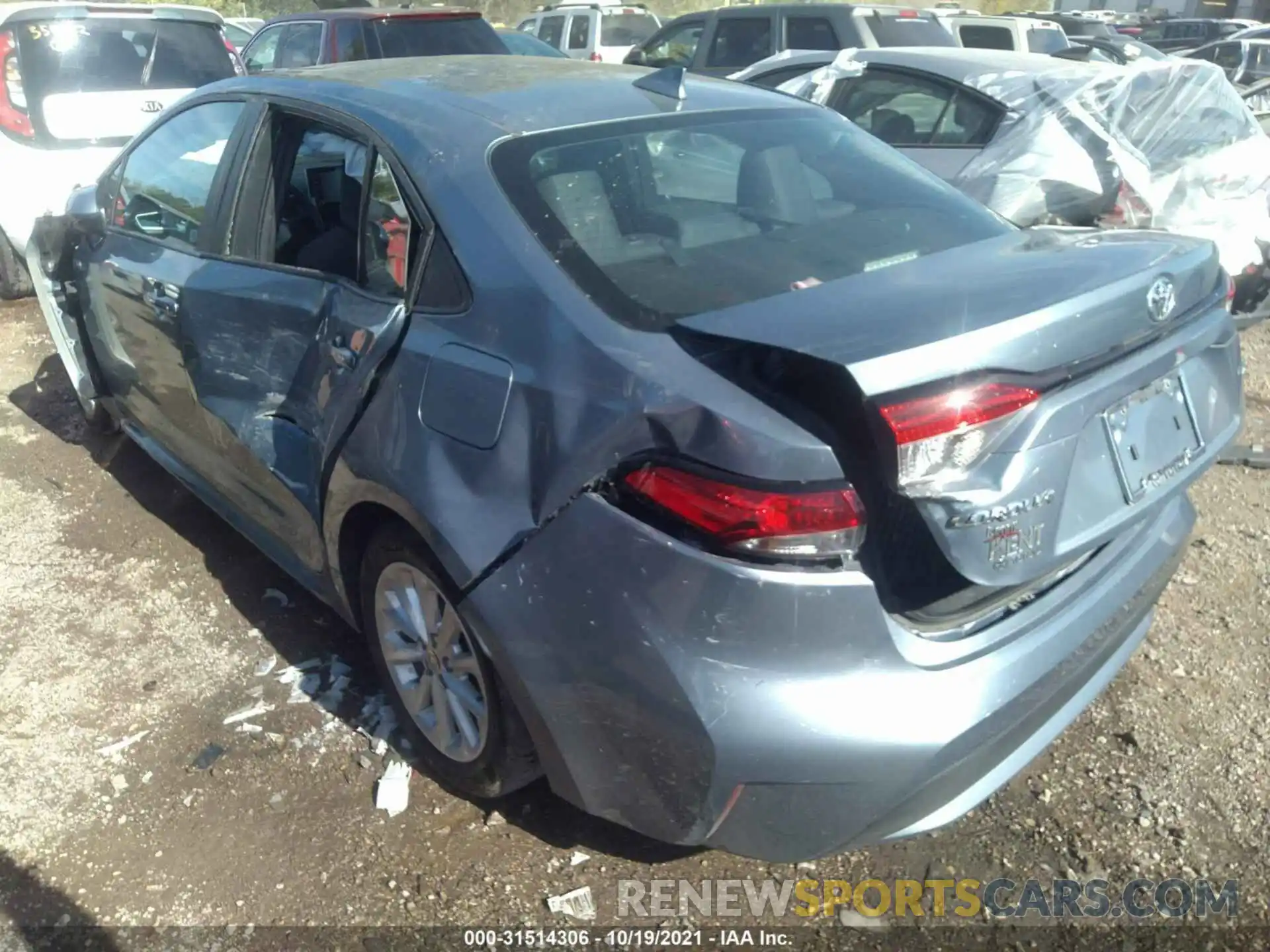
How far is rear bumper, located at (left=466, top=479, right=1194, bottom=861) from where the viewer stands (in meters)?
1.92

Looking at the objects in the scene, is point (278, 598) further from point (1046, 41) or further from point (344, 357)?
point (1046, 41)

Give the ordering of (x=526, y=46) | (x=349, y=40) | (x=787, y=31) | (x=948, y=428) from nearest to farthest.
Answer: (x=948, y=428), (x=349, y=40), (x=787, y=31), (x=526, y=46)

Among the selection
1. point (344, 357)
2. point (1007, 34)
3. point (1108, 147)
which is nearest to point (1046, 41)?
point (1007, 34)

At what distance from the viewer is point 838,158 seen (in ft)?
9.87

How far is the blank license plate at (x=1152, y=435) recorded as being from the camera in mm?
2121

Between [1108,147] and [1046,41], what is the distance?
20.4ft

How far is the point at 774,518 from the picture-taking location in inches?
73.6

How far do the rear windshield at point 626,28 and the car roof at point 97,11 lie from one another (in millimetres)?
8876

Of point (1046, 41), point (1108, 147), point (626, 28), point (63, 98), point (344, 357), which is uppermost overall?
point (344, 357)

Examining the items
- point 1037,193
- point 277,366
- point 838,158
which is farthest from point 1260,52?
point 277,366

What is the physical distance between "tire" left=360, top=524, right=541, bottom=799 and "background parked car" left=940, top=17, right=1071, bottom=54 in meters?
9.55

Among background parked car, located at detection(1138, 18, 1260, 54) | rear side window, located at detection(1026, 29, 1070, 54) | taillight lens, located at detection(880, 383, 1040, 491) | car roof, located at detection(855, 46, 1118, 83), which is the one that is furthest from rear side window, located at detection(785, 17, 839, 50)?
background parked car, located at detection(1138, 18, 1260, 54)

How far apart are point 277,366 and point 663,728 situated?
1662mm

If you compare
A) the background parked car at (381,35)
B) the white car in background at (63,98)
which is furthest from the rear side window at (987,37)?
the white car in background at (63,98)
